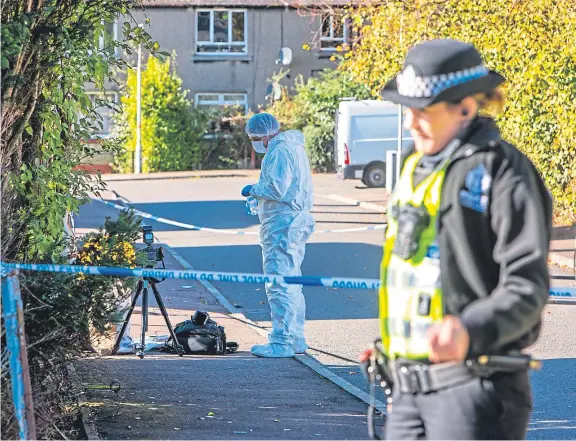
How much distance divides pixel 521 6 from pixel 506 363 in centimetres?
1436

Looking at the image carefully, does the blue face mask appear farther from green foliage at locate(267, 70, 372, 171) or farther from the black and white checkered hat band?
green foliage at locate(267, 70, 372, 171)

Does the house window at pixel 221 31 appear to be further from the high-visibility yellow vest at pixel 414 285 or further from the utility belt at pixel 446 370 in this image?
the utility belt at pixel 446 370

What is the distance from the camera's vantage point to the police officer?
3.00 meters

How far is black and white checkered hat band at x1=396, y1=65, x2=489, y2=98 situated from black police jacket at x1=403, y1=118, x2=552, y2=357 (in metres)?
0.17

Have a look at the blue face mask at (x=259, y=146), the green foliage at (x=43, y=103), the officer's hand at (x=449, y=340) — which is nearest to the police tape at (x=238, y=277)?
the green foliage at (x=43, y=103)

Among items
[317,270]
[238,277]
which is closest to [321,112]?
[317,270]

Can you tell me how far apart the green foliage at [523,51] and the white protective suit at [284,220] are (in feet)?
24.2

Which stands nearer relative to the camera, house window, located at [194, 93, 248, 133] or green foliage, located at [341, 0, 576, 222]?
green foliage, located at [341, 0, 576, 222]

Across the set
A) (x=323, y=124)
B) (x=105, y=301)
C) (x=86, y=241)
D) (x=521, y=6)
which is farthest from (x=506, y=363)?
(x=323, y=124)

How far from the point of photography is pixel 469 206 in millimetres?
3102

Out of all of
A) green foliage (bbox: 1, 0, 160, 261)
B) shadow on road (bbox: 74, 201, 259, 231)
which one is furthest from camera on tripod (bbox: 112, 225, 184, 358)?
shadow on road (bbox: 74, 201, 259, 231)

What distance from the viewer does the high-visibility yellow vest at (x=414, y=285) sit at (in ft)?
10.5

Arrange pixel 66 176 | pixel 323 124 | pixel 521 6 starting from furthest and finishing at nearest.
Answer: pixel 323 124
pixel 521 6
pixel 66 176

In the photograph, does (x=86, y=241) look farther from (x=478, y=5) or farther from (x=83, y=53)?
(x=478, y=5)
